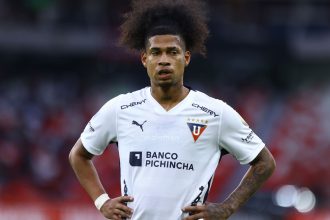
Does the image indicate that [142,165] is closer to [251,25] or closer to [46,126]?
[46,126]

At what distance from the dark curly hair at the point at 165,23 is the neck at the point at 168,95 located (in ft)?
1.06

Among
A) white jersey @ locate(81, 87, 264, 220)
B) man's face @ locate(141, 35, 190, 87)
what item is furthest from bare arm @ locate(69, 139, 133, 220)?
man's face @ locate(141, 35, 190, 87)

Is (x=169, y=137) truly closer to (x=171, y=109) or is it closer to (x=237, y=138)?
(x=171, y=109)

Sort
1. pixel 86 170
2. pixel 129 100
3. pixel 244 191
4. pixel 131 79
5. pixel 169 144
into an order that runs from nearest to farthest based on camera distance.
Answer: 1. pixel 169 144
2. pixel 244 191
3. pixel 129 100
4. pixel 86 170
5. pixel 131 79

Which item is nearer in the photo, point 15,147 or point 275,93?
point 15,147

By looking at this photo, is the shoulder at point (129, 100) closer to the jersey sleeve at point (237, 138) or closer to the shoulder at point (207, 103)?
the shoulder at point (207, 103)

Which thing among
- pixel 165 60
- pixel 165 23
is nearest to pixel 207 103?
pixel 165 60

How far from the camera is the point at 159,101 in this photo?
6.71m

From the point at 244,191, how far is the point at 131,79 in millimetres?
13922

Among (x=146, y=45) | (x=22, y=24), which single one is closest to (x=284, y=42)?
(x=22, y=24)

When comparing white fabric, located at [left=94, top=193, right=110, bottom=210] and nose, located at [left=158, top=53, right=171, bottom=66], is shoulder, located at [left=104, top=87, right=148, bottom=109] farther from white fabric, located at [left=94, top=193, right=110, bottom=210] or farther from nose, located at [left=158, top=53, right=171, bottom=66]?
white fabric, located at [left=94, top=193, right=110, bottom=210]

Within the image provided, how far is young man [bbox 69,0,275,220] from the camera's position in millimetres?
6480

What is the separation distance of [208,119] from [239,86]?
13861 mm

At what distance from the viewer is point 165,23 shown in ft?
22.1
